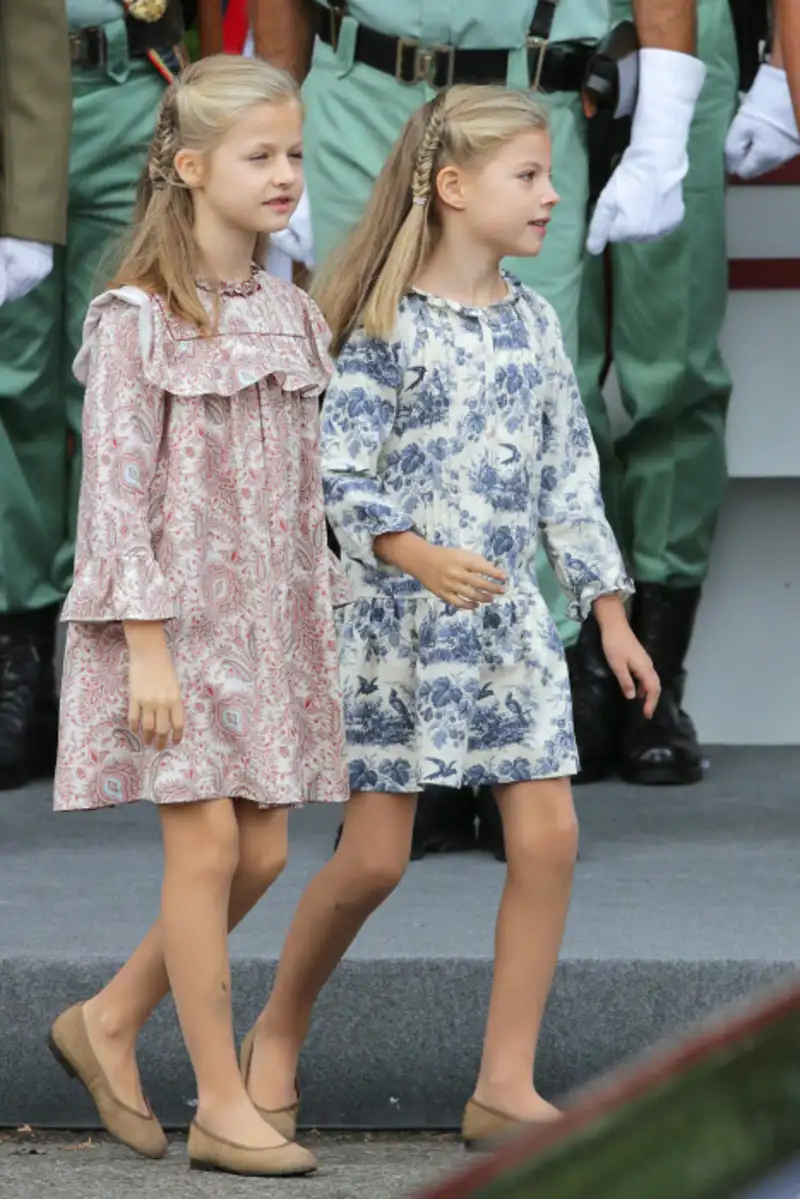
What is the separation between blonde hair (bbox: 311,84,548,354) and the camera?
2051 millimetres

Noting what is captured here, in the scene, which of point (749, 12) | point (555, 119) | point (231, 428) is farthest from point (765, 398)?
point (231, 428)

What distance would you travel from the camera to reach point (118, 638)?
1894mm

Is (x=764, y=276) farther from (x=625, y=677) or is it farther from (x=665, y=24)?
(x=625, y=677)

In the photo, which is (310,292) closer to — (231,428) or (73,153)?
(231,428)

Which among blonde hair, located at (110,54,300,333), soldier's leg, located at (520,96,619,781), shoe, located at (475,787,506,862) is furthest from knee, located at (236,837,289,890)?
soldier's leg, located at (520,96,619,781)

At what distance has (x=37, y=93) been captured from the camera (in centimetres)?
304

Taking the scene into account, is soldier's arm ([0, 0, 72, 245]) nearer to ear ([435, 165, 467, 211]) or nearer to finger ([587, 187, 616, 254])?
finger ([587, 187, 616, 254])

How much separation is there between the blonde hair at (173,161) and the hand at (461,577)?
303 millimetres

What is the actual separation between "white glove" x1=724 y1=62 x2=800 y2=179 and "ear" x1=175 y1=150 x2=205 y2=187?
1.33 meters

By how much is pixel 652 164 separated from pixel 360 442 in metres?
1.14

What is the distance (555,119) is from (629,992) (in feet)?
4.40

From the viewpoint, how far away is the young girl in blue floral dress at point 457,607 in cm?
196

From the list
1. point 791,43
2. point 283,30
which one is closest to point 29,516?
point 283,30

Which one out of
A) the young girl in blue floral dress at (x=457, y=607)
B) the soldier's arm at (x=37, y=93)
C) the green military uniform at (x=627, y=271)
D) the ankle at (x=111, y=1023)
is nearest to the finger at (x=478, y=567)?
the young girl in blue floral dress at (x=457, y=607)
